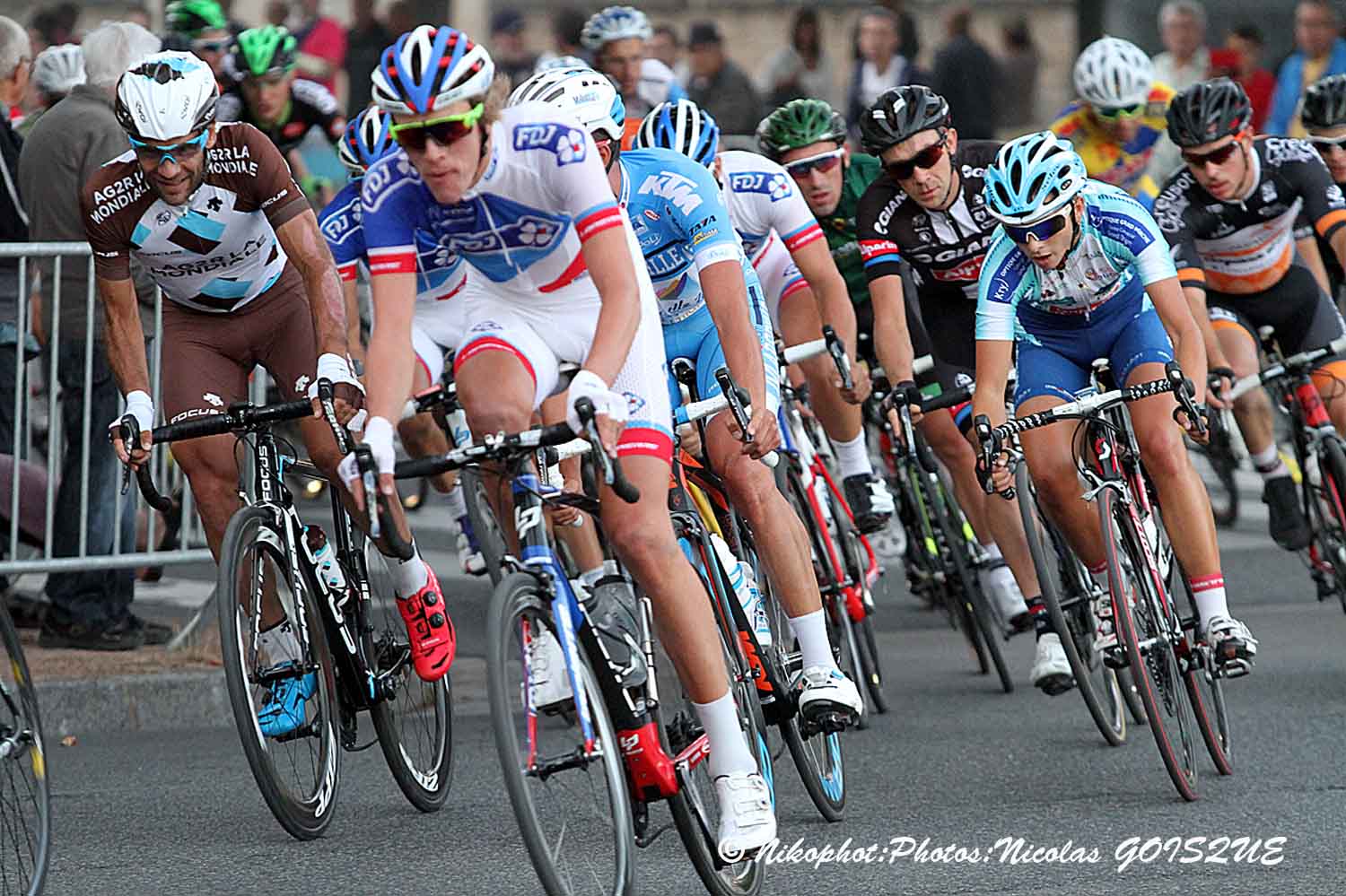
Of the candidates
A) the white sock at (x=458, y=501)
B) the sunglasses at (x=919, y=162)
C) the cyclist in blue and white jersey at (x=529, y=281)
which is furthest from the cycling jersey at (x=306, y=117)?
the cyclist in blue and white jersey at (x=529, y=281)

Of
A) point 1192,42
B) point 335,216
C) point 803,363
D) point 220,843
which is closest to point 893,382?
point 803,363

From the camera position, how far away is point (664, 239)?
6887mm

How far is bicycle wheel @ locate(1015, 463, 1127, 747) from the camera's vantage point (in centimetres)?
745

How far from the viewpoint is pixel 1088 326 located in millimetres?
7520

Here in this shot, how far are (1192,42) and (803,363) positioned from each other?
6.92m

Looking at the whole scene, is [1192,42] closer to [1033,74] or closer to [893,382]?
[1033,74]

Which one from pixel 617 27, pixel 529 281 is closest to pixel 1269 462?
pixel 617 27

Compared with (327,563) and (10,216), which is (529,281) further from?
(10,216)

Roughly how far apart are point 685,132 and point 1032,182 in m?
1.44

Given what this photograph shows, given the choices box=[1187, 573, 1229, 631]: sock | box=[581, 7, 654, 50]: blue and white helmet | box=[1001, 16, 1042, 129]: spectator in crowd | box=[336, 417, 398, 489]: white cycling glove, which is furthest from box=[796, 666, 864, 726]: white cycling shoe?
box=[1001, 16, 1042, 129]: spectator in crowd

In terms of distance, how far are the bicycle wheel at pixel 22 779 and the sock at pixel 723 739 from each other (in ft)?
5.02

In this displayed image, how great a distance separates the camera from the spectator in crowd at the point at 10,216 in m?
8.33

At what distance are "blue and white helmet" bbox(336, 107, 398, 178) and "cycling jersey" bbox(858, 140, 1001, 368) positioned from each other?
182cm

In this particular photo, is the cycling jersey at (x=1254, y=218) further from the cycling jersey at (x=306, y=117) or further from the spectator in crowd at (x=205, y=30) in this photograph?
the spectator in crowd at (x=205, y=30)
